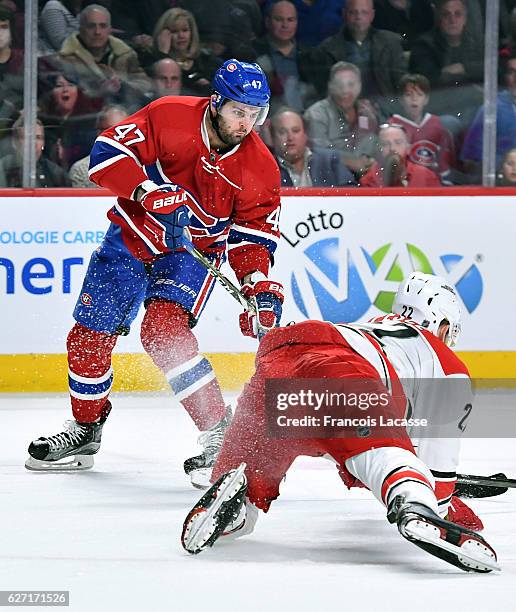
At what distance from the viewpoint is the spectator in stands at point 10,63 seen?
17.1ft

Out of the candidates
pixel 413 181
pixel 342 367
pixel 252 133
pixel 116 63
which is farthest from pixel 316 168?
pixel 342 367

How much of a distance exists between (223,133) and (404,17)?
190cm

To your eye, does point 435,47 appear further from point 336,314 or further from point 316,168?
point 336,314

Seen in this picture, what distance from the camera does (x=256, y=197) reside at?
379 cm

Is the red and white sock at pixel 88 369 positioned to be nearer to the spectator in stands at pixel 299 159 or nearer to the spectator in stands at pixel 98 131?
the spectator in stands at pixel 98 131

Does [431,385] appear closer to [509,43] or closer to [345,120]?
[345,120]

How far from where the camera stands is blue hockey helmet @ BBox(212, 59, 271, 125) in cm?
362

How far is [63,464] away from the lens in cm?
392

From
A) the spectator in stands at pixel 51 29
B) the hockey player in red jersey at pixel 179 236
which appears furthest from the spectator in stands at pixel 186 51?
the hockey player in red jersey at pixel 179 236

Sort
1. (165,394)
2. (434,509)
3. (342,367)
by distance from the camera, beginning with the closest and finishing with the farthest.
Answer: (434,509)
(342,367)
(165,394)

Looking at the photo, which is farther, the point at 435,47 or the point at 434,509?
the point at 435,47

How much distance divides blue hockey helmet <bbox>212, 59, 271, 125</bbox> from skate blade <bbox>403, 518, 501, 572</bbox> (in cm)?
152

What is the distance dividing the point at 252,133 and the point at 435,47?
178 centimetres

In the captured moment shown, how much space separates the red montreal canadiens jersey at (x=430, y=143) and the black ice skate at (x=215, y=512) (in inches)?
115
